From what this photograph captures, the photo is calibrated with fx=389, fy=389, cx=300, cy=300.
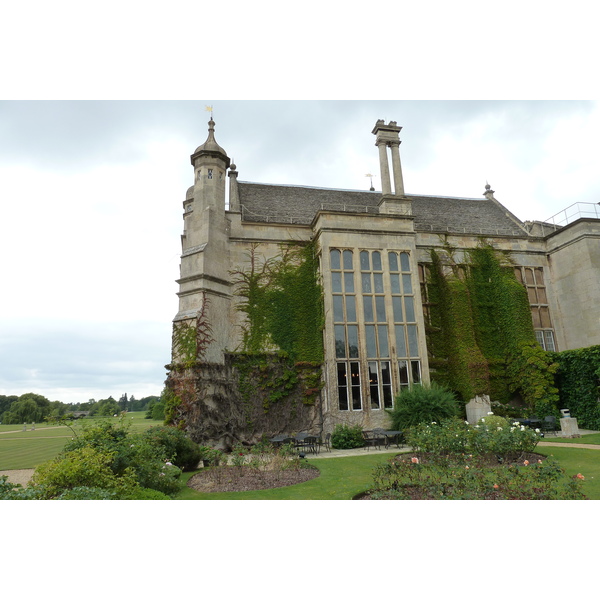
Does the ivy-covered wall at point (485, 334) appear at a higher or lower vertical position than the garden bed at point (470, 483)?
higher

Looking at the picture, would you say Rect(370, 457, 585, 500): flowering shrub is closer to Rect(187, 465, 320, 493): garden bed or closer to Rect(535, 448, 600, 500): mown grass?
Rect(535, 448, 600, 500): mown grass

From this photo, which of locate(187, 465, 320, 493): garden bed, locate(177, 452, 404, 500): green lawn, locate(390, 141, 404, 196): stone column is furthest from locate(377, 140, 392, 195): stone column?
locate(187, 465, 320, 493): garden bed

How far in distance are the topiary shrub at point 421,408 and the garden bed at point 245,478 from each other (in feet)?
20.7

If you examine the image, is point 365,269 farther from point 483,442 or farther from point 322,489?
point 322,489

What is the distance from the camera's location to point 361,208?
985 inches

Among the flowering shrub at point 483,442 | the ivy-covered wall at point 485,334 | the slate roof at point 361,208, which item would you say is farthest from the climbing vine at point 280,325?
the flowering shrub at point 483,442

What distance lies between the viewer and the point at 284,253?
21516 mm

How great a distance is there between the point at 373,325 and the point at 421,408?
4770mm

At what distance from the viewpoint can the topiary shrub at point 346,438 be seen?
16672 mm

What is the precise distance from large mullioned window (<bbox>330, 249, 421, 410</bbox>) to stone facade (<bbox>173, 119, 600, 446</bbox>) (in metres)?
0.05

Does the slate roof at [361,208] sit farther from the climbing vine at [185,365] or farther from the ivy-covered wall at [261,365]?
the climbing vine at [185,365]

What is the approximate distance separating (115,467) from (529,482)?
8.79 meters

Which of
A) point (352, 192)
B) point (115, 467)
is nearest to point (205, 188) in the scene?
point (352, 192)

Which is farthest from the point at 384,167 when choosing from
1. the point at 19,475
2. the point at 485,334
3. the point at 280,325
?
the point at 19,475
